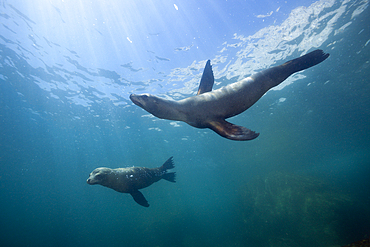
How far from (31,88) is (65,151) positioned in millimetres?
20789

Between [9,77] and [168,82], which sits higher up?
Answer: [9,77]

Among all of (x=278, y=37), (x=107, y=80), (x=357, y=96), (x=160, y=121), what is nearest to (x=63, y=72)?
(x=107, y=80)

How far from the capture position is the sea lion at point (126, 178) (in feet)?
14.6

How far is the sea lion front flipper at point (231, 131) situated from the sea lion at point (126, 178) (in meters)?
4.10

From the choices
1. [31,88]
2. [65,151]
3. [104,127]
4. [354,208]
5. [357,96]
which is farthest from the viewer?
[65,151]

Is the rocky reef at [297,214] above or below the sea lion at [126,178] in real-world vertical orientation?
below

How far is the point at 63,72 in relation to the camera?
12.0m

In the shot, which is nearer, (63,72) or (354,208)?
(354,208)

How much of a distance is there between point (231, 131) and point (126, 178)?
4463 millimetres

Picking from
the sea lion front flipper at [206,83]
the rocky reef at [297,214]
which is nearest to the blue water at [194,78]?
the rocky reef at [297,214]

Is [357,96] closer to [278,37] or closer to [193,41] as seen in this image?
[278,37]

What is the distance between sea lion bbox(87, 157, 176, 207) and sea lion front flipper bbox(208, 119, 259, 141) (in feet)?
13.4

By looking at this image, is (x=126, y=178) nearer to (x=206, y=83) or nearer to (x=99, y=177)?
(x=99, y=177)

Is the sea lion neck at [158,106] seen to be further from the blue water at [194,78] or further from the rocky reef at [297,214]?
the rocky reef at [297,214]
